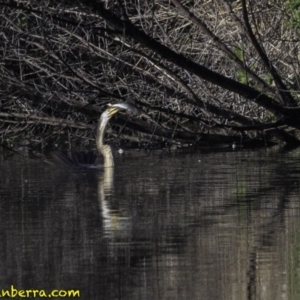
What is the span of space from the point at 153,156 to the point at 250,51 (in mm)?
1646

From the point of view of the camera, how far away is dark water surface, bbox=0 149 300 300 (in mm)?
5867

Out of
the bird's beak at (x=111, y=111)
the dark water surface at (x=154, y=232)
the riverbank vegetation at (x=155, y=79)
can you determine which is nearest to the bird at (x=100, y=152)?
the bird's beak at (x=111, y=111)

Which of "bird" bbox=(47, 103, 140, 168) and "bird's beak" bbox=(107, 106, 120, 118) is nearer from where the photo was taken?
"bird" bbox=(47, 103, 140, 168)

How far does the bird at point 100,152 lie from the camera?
11.3 metres

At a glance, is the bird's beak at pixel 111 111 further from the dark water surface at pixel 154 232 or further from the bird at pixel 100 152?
the dark water surface at pixel 154 232

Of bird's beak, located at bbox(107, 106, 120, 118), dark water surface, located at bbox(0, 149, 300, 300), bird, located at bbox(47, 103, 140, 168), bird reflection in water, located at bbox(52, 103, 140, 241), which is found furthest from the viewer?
bird's beak, located at bbox(107, 106, 120, 118)

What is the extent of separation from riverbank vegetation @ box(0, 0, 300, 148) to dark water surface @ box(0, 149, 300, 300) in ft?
4.36

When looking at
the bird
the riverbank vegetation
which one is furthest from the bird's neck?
the riverbank vegetation

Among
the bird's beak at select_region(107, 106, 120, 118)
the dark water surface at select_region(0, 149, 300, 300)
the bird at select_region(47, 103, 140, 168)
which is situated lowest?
the dark water surface at select_region(0, 149, 300, 300)

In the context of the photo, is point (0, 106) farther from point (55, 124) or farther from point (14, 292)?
point (14, 292)

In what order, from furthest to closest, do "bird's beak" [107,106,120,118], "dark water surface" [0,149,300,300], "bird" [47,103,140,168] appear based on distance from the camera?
"bird's beak" [107,106,120,118], "bird" [47,103,140,168], "dark water surface" [0,149,300,300]

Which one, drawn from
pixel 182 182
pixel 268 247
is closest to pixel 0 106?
pixel 182 182

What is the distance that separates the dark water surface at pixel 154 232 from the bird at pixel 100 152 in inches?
10.2

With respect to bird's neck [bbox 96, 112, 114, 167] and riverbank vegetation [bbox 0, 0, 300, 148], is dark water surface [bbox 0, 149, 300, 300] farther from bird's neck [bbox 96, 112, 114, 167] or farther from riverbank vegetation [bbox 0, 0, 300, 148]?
riverbank vegetation [bbox 0, 0, 300, 148]
